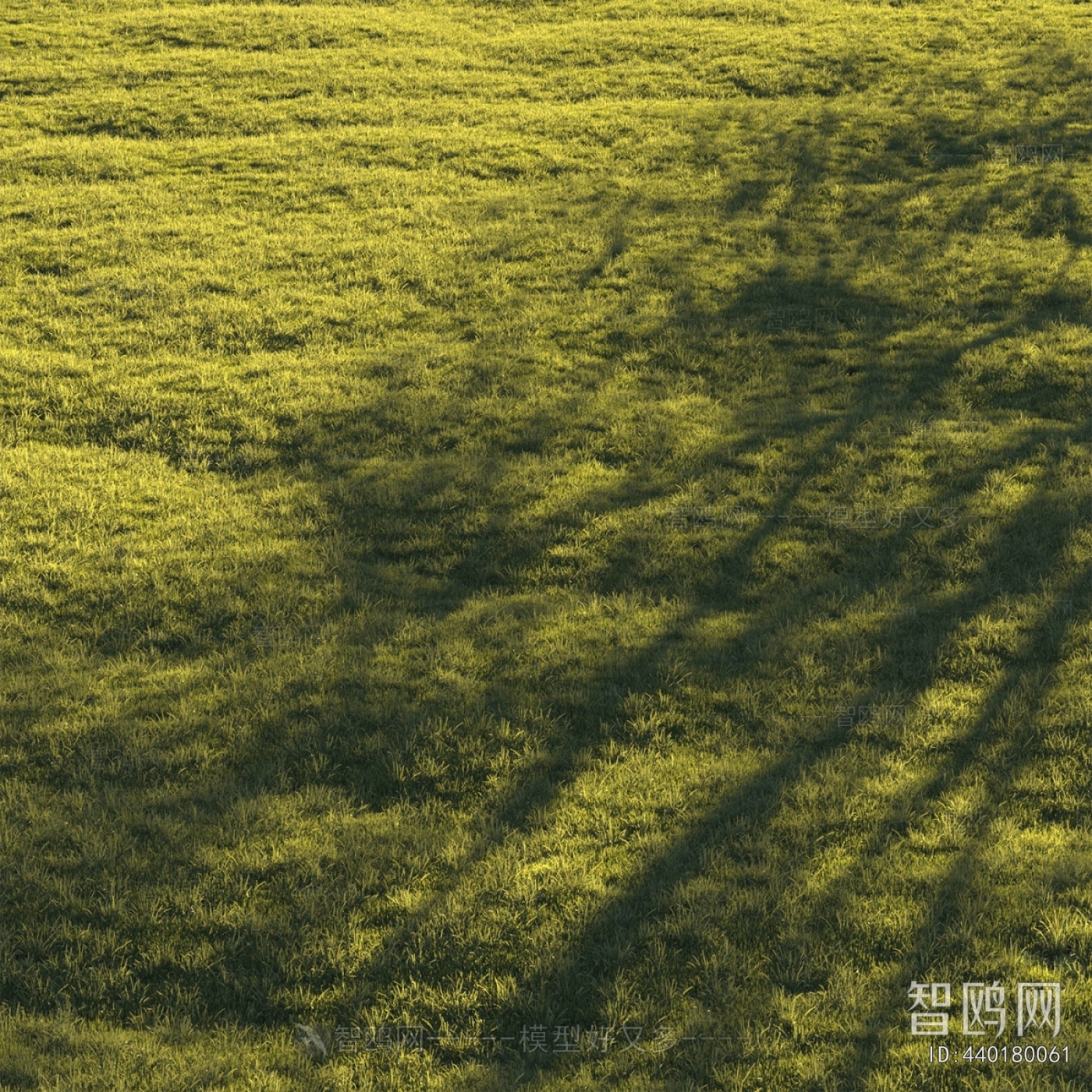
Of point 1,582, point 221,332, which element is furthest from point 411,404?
point 1,582

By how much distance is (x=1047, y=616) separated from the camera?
35.9 feet

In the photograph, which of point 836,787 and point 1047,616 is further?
point 1047,616

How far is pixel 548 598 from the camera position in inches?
451

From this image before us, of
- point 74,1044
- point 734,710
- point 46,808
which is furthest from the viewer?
point 734,710

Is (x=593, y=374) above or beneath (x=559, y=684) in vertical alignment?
above

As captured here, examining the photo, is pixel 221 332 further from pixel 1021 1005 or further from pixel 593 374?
pixel 1021 1005

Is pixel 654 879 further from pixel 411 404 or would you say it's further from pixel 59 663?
pixel 411 404

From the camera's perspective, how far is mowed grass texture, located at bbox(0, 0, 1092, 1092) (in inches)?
285

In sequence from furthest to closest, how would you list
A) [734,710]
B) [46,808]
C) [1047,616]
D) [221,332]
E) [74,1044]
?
[221,332], [1047,616], [734,710], [46,808], [74,1044]

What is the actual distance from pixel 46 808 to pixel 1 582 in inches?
141

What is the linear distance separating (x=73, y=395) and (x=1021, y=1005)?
503 inches

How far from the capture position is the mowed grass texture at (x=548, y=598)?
285 inches

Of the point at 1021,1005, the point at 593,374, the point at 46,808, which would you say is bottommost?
the point at 1021,1005

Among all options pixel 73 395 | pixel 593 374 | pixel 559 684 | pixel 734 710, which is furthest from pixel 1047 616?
pixel 73 395
